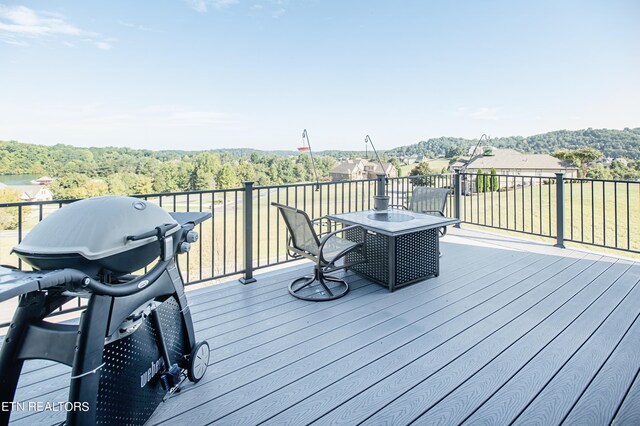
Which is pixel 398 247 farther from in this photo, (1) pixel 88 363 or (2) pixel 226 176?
(2) pixel 226 176

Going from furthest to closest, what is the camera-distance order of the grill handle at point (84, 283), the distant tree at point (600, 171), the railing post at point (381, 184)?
the distant tree at point (600, 171)
the railing post at point (381, 184)
the grill handle at point (84, 283)

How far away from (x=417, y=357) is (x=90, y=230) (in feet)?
5.93

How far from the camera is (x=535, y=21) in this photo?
1156 cm

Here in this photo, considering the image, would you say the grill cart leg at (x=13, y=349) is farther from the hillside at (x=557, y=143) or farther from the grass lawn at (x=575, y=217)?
the hillside at (x=557, y=143)

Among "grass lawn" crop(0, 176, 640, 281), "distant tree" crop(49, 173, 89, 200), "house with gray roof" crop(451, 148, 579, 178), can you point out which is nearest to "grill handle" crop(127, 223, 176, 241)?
"grass lawn" crop(0, 176, 640, 281)

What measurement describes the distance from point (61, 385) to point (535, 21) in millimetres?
15128

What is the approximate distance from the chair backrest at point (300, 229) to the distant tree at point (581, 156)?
18615 mm

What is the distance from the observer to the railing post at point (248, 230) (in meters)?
3.31

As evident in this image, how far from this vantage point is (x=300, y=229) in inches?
120

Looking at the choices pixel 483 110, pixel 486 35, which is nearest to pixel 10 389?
pixel 486 35

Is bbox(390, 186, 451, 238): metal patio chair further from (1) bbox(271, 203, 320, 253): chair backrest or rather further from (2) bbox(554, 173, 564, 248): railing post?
(1) bbox(271, 203, 320, 253): chair backrest

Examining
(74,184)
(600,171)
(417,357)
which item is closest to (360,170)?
(417,357)

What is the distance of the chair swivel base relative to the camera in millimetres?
2949

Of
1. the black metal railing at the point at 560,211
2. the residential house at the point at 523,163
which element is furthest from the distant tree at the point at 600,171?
the black metal railing at the point at 560,211
